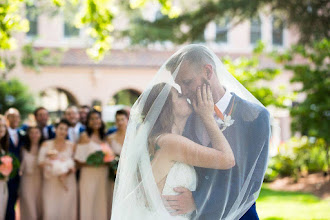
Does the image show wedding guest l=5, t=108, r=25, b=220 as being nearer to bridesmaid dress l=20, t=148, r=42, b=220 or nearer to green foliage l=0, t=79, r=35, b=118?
bridesmaid dress l=20, t=148, r=42, b=220

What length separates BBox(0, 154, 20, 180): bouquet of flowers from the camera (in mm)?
8195

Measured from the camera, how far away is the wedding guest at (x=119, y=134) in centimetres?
856

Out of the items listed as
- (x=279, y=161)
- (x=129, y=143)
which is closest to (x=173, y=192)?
(x=129, y=143)

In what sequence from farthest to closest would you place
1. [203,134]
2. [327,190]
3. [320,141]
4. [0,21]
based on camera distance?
1. [320,141]
2. [327,190]
3. [0,21]
4. [203,134]

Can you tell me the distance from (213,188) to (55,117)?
24341 millimetres

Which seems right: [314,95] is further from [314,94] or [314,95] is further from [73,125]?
[73,125]

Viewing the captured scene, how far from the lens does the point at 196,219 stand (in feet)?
10.8

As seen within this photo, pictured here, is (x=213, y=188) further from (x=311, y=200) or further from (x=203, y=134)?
(x=311, y=200)

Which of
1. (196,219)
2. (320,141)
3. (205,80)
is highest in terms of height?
(205,80)

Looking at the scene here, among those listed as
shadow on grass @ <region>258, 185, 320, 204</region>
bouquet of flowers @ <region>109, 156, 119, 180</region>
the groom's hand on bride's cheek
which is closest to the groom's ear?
the groom's hand on bride's cheek

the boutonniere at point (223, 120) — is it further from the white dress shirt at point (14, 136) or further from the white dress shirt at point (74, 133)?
the white dress shirt at point (14, 136)

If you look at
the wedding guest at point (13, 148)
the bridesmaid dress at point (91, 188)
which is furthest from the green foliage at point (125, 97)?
the bridesmaid dress at point (91, 188)

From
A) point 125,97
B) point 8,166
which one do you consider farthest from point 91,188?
point 125,97

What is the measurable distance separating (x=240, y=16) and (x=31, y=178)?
7.81 meters
